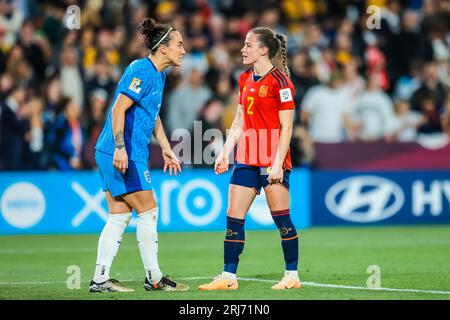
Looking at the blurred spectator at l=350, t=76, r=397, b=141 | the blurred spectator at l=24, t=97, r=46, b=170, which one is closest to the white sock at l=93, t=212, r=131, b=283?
the blurred spectator at l=24, t=97, r=46, b=170

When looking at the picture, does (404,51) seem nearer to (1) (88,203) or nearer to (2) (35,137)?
(1) (88,203)

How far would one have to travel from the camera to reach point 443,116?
1859cm

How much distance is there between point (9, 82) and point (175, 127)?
9.25 ft

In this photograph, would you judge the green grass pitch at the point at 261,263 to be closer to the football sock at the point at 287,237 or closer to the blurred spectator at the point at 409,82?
the football sock at the point at 287,237

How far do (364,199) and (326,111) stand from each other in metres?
1.80

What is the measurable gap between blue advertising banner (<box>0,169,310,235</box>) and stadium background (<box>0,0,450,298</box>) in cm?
2

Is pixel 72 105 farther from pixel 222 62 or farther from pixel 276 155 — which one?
pixel 276 155

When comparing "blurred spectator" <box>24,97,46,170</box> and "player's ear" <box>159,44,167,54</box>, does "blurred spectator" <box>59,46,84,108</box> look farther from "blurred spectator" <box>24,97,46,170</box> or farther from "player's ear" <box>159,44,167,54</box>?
"player's ear" <box>159,44,167,54</box>

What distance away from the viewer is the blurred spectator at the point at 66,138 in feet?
52.4

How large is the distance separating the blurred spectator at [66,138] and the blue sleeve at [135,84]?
7.39 m

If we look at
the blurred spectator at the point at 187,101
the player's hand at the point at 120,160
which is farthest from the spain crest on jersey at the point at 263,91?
the blurred spectator at the point at 187,101
